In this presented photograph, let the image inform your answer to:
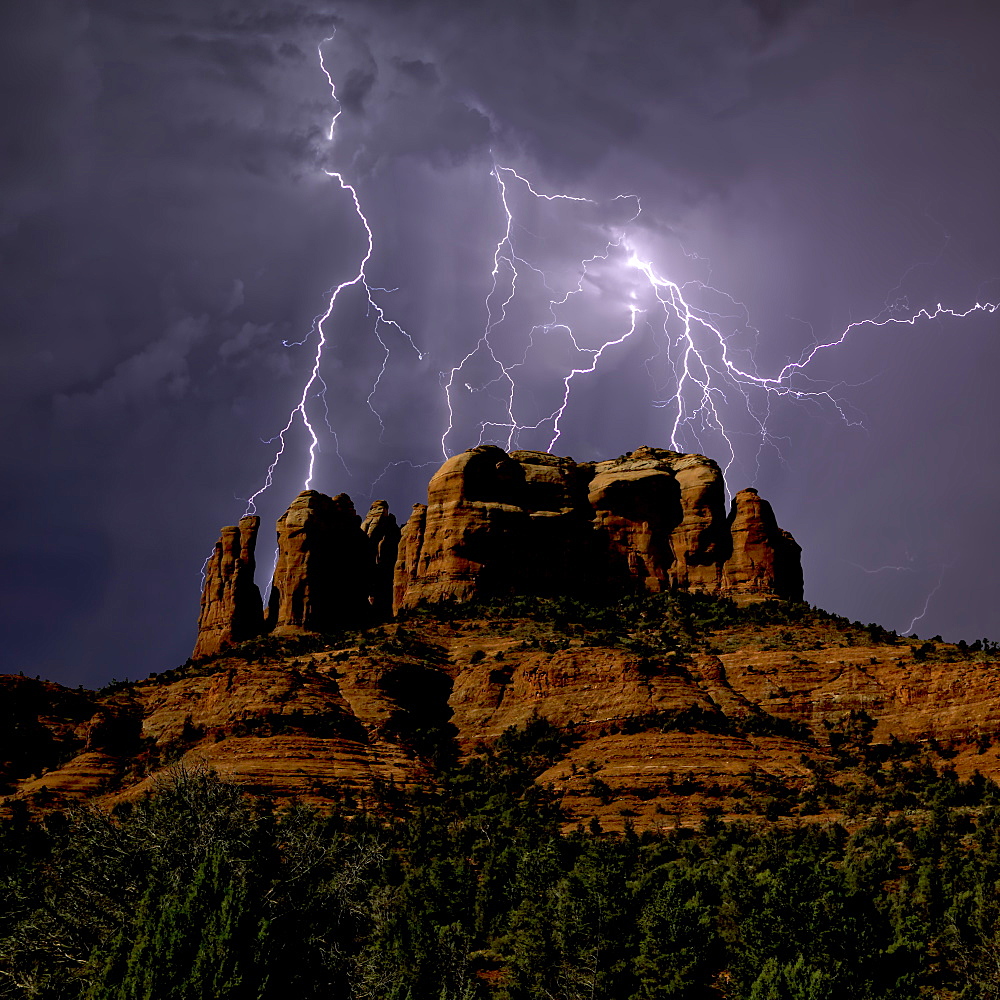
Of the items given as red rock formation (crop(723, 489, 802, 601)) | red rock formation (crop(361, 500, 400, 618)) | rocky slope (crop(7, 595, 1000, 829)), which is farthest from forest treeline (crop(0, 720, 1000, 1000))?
red rock formation (crop(361, 500, 400, 618))

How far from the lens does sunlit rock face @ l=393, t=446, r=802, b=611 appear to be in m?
70.5

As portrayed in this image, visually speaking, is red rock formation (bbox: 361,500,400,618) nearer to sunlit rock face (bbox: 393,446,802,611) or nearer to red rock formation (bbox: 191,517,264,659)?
sunlit rock face (bbox: 393,446,802,611)

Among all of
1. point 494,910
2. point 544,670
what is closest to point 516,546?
point 544,670

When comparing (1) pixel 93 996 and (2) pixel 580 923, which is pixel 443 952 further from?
(1) pixel 93 996

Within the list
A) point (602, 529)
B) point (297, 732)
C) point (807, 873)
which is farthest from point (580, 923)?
point (602, 529)

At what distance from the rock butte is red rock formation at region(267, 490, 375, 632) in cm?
11

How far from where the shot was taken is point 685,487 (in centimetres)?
7644

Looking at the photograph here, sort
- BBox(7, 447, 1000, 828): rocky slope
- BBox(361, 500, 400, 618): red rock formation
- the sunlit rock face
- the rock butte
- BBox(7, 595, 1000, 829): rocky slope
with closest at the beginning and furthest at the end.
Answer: BBox(7, 595, 1000, 829): rocky slope < BBox(7, 447, 1000, 828): rocky slope < the sunlit rock face < the rock butte < BBox(361, 500, 400, 618): red rock formation

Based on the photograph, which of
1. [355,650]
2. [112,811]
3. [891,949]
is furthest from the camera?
[355,650]

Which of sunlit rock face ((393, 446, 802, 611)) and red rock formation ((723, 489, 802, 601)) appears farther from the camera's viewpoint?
sunlit rock face ((393, 446, 802, 611))

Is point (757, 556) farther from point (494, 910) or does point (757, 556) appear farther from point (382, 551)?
point (494, 910)

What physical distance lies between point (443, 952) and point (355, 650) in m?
35.5

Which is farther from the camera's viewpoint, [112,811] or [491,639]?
[491,639]

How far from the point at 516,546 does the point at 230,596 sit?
26.8m
